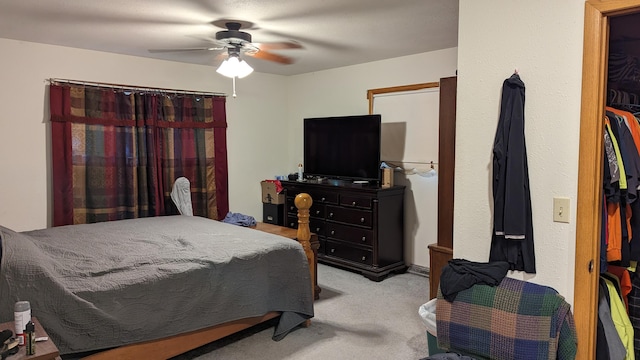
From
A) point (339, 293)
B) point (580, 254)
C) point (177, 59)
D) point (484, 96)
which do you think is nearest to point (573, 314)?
point (580, 254)

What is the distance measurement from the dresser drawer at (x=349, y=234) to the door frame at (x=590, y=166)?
2.68 metres

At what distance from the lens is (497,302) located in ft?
6.57

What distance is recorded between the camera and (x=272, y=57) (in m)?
4.62

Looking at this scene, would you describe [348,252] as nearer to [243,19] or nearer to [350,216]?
[350,216]

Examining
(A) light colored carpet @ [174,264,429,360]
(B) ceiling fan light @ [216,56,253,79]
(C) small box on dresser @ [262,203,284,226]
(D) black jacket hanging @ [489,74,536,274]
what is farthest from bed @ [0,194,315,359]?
(C) small box on dresser @ [262,203,284,226]

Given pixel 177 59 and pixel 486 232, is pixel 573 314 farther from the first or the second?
pixel 177 59

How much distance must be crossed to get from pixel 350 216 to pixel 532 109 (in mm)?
2877

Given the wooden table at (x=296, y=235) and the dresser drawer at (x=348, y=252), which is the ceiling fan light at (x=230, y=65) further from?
Result: the dresser drawer at (x=348, y=252)

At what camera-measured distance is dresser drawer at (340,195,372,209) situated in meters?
4.59

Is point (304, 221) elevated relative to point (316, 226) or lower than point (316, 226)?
elevated

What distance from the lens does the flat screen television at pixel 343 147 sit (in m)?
4.76

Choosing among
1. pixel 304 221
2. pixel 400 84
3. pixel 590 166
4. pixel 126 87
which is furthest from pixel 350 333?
pixel 126 87

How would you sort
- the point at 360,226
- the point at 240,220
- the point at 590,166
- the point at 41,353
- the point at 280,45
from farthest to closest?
the point at 360,226 < the point at 240,220 < the point at 280,45 < the point at 590,166 < the point at 41,353

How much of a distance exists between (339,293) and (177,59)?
299 centimetres
